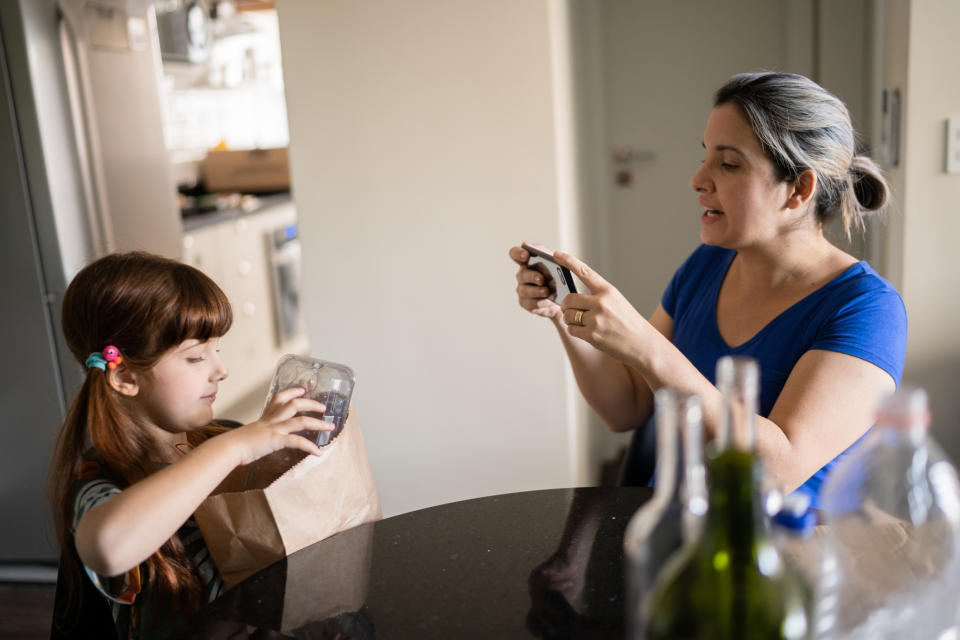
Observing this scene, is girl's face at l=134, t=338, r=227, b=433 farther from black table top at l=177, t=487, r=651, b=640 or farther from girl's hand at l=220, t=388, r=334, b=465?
black table top at l=177, t=487, r=651, b=640

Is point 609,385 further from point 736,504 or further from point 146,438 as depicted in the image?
point 736,504

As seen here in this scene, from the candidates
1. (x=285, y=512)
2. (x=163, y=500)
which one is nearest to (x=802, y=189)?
(x=285, y=512)

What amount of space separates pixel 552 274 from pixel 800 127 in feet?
1.57

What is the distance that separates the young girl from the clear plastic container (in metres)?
0.02

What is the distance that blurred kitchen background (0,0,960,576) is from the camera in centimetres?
207

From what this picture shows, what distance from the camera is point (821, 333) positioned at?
4.52 ft

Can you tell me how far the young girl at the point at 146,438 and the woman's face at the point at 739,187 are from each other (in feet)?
2.63

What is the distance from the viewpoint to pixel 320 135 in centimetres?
224

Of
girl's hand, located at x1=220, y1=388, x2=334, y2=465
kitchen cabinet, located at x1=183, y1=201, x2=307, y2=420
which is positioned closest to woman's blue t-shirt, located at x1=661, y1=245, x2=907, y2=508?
girl's hand, located at x1=220, y1=388, x2=334, y2=465

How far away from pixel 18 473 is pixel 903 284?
2578 mm

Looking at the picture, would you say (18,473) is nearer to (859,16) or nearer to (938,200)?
(938,200)

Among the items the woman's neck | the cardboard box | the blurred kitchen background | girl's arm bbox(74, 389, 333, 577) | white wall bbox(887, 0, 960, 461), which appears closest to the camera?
girl's arm bbox(74, 389, 333, 577)

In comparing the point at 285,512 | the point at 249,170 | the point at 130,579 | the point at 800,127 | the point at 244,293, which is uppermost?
the point at 800,127

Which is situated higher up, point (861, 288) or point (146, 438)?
point (861, 288)
